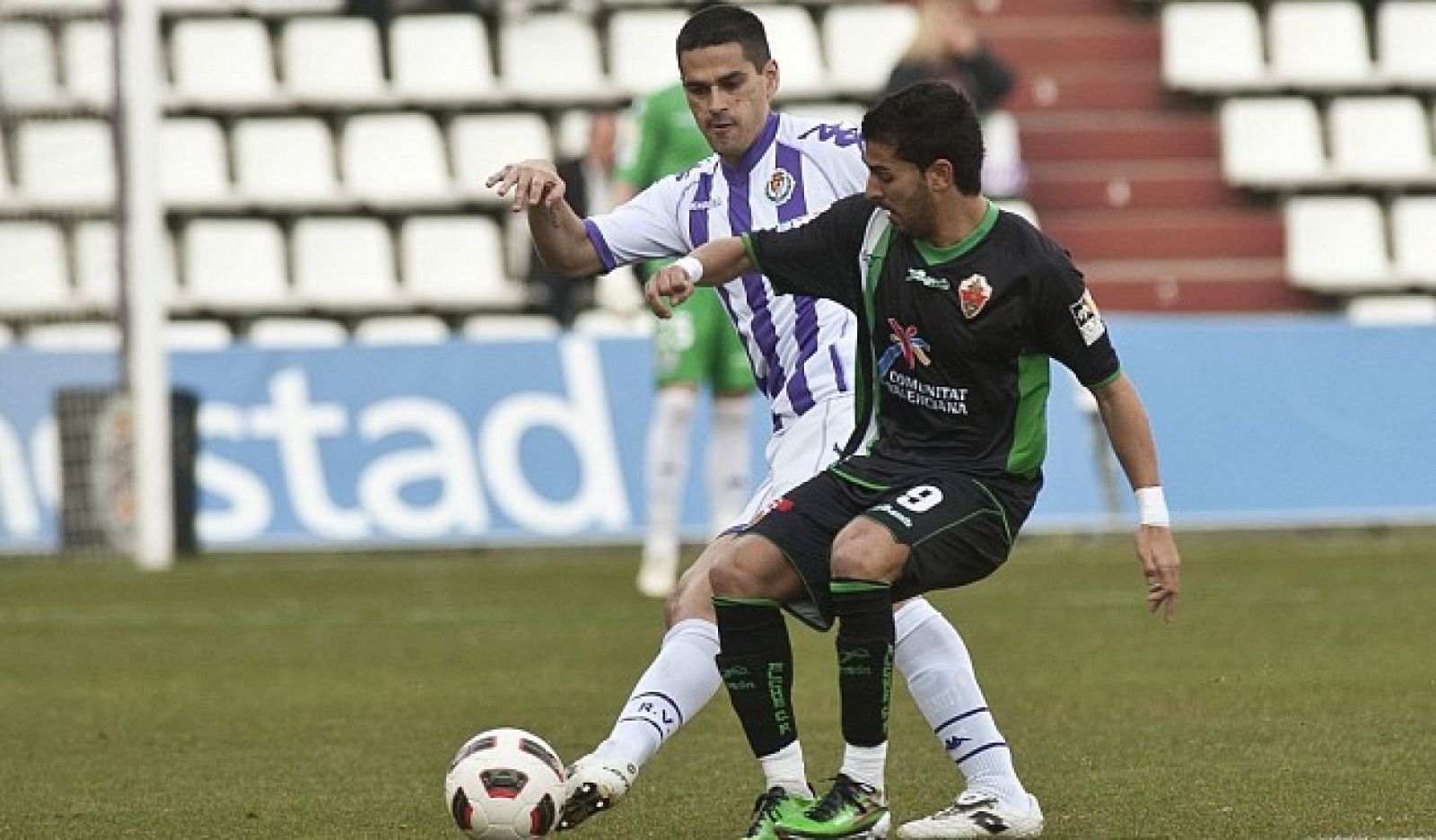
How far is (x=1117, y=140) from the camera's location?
1920cm

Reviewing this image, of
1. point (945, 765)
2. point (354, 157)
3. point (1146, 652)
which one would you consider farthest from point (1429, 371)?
point (945, 765)

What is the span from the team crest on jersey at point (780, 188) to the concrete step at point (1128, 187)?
12261 mm

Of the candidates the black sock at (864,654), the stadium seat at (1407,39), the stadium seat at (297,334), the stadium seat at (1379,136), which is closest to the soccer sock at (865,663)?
the black sock at (864,654)

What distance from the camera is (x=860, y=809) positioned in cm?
573

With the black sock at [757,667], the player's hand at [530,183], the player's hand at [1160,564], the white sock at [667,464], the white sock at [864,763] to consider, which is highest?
the player's hand at [530,183]

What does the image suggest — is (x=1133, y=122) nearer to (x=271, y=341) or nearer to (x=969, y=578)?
(x=271, y=341)

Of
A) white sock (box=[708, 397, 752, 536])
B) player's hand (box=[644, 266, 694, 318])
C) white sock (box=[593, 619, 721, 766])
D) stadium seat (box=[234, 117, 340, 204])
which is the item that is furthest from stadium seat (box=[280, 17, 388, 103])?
player's hand (box=[644, 266, 694, 318])

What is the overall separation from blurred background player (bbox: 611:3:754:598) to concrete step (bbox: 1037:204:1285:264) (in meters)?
6.17

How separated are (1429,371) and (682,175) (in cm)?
933

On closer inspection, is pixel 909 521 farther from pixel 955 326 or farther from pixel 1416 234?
pixel 1416 234

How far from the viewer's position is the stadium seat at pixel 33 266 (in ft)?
58.0

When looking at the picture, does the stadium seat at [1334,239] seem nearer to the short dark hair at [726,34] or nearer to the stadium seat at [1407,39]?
the stadium seat at [1407,39]

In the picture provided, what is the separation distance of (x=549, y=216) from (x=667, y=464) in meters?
6.46

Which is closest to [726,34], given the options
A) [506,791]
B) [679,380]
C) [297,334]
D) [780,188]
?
[780,188]
